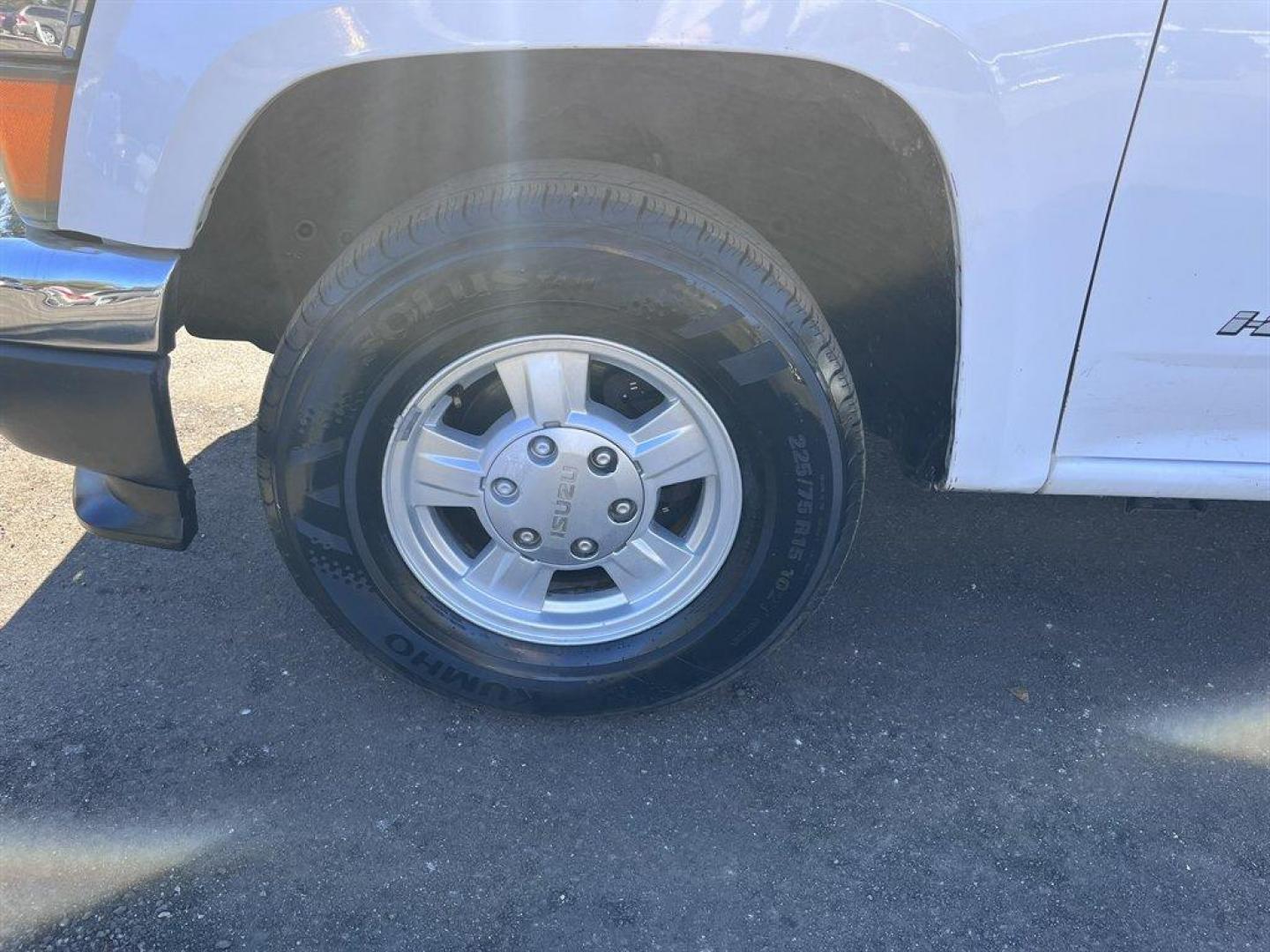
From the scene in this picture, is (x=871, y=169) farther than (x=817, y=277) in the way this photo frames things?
No

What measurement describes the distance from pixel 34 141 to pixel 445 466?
0.90 m

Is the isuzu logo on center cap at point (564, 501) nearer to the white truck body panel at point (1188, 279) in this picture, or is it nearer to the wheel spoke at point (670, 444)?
the wheel spoke at point (670, 444)

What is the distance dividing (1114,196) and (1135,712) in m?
1.23

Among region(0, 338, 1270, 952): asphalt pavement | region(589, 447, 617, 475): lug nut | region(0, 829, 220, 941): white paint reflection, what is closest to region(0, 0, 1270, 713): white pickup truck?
region(589, 447, 617, 475): lug nut

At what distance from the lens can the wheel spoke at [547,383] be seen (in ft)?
6.24

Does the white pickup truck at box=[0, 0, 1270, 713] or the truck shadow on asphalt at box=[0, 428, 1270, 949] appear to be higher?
the white pickup truck at box=[0, 0, 1270, 713]

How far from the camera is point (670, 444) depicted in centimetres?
196

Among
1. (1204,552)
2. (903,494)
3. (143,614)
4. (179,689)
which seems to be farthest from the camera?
(903,494)

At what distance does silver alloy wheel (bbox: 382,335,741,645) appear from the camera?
1.92m

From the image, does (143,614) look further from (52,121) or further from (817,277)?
(817,277)

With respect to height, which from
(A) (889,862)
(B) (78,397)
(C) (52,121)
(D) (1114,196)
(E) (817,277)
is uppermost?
(D) (1114,196)

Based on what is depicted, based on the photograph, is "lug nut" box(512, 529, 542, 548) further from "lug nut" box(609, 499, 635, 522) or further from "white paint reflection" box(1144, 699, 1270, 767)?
"white paint reflection" box(1144, 699, 1270, 767)

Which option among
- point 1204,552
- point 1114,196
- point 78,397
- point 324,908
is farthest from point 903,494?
point 78,397

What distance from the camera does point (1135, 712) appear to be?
2.28m
